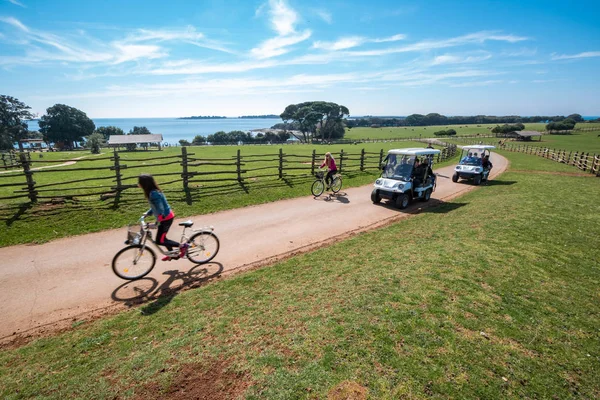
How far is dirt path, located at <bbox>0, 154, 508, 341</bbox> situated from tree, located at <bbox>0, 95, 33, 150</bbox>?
8844cm

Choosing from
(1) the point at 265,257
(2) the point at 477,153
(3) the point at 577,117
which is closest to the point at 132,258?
(1) the point at 265,257

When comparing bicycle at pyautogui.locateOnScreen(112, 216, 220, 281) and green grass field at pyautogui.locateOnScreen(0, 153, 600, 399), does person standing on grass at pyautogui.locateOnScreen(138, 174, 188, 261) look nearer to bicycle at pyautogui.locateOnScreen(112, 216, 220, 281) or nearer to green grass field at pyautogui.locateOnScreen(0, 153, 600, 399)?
bicycle at pyautogui.locateOnScreen(112, 216, 220, 281)

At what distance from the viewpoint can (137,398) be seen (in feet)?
10.6

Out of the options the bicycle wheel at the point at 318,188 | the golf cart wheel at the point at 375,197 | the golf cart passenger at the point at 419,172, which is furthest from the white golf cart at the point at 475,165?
the bicycle wheel at the point at 318,188

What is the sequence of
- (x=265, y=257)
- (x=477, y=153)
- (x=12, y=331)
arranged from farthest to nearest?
(x=477, y=153) → (x=265, y=257) → (x=12, y=331)

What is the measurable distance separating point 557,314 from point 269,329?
193 inches

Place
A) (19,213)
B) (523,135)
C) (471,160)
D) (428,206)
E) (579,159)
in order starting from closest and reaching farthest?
1. (19,213)
2. (428,206)
3. (471,160)
4. (579,159)
5. (523,135)

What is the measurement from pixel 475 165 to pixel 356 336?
17.7 m

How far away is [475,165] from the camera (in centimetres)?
1777

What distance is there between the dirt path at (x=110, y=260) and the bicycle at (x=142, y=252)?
0.76 ft

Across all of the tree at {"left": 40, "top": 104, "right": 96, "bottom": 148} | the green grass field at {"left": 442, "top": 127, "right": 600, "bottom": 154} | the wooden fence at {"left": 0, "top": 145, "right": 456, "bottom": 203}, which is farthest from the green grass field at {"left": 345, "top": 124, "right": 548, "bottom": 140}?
the tree at {"left": 40, "top": 104, "right": 96, "bottom": 148}

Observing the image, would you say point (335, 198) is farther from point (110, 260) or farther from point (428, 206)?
point (110, 260)

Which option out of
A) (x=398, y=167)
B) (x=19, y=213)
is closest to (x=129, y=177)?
(x=19, y=213)

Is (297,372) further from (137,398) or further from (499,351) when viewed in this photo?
(499,351)
